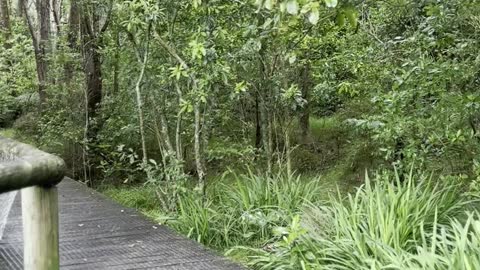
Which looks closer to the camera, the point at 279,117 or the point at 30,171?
the point at 30,171

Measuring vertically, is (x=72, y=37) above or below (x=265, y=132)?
above

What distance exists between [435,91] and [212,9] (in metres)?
2.07

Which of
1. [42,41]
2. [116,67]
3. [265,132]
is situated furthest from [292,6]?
[42,41]

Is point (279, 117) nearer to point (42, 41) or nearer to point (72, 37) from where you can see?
point (72, 37)

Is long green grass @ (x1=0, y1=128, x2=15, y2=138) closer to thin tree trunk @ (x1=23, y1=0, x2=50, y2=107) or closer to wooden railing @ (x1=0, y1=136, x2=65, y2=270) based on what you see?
thin tree trunk @ (x1=23, y1=0, x2=50, y2=107)

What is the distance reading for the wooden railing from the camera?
4.93 feet

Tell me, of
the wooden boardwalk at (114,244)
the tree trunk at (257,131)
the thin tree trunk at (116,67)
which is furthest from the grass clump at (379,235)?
the thin tree trunk at (116,67)

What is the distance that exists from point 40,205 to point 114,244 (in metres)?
2.53

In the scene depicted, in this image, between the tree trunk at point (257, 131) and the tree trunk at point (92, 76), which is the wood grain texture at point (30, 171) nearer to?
the tree trunk at point (257, 131)

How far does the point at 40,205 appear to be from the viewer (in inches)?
63.2

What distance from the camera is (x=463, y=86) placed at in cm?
461

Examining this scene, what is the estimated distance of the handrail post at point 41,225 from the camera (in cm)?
160

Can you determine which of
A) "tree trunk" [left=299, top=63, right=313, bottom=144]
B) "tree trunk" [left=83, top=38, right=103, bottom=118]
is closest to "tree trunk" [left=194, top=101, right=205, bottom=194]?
"tree trunk" [left=299, top=63, right=313, bottom=144]

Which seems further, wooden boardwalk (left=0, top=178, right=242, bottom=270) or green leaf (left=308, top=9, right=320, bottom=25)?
wooden boardwalk (left=0, top=178, right=242, bottom=270)
